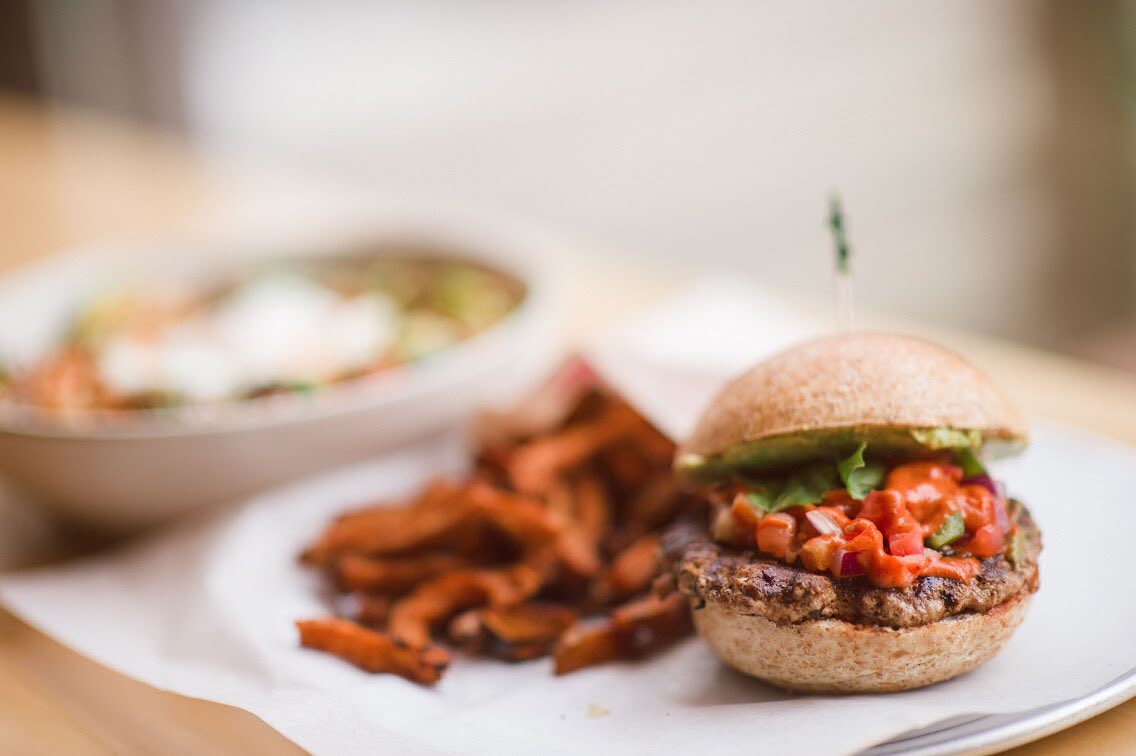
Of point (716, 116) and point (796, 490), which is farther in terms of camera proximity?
point (716, 116)

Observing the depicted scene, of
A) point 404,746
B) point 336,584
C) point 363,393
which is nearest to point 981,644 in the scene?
point 404,746

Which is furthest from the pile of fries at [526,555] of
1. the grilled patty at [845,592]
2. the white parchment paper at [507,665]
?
the grilled patty at [845,592]

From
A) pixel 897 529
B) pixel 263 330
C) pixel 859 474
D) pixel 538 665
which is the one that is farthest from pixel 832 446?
pixel 263 330

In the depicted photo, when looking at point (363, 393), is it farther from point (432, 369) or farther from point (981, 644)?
point (981, 644)

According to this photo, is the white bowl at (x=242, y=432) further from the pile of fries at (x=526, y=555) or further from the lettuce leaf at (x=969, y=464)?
the lettuce leaf at (x=969, y=464)

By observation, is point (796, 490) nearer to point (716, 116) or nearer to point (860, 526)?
point (860, 526)

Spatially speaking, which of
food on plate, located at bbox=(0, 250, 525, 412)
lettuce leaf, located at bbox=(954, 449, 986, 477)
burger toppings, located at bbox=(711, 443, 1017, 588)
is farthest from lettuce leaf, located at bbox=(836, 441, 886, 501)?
food on plate, located at bbox=(0, 250, 525, 412)

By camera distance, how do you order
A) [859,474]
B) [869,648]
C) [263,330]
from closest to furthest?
1. [869,648]
2. [859,474]
3. [263,330]
